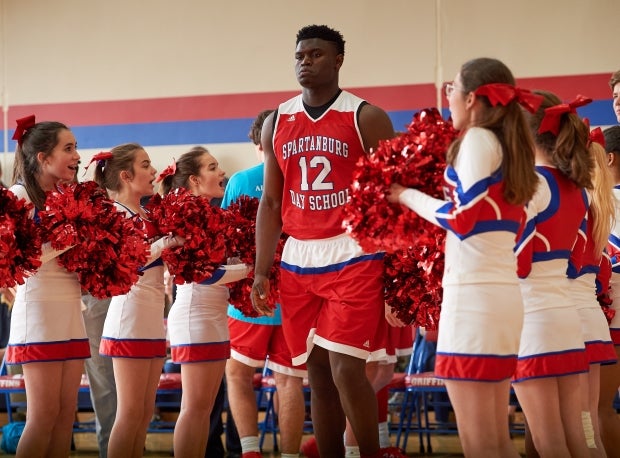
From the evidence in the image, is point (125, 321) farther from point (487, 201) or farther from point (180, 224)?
point (487, 201)

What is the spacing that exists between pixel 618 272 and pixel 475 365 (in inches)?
79.0

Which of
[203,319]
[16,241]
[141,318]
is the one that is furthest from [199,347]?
[16,241]

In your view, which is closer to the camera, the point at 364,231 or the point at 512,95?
the point at 512,95

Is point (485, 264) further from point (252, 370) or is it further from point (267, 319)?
point (252, 370)

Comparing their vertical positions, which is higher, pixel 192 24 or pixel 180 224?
pixel 192 24

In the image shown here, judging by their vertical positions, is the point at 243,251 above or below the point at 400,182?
below

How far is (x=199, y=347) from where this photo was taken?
16.0ft

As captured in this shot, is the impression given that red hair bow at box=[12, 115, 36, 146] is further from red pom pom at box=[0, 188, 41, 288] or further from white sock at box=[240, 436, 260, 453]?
white sock at box=[240, 436, 260, 453]

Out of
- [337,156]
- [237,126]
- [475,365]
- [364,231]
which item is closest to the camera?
[475,365]

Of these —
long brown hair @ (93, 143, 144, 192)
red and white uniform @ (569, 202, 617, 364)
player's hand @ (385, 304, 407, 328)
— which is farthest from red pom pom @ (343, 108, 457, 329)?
long brown hair @ (93, 143, 144, 192)

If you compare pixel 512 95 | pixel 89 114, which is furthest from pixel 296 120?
pixel 89 114

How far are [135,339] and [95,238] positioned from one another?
0.59m

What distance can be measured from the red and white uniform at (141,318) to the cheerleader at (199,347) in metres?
0.14

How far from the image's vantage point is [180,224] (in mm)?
4883
